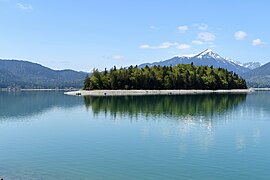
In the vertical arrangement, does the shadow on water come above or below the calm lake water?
above

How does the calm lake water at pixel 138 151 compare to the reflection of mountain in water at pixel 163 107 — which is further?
the reflection of mountain in water at pixel 163 107

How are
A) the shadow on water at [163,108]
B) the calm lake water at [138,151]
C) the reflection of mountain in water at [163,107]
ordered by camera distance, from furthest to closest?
1. the reflection of mountain in water at [163,107]
2. the shadow on water at [163,108]
3. the calm lake water at [138,151]

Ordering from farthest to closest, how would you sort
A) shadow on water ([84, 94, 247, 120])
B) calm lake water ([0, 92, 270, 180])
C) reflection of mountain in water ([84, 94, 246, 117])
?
reflection of mountain in water ([84, 94, 246, 117])
shadow on water ([84, 94, 247, 120])
calm lake water ([0, 92, 270, 180])

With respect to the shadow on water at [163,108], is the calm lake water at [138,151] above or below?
below

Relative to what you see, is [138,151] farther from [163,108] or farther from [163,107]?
[163,107]

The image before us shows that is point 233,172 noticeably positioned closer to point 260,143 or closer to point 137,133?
point 260,143

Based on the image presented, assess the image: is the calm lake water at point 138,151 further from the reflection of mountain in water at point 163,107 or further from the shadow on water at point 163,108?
the reflection of mountain in water at point 163,107

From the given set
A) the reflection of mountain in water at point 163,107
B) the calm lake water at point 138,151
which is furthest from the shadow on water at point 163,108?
the calm lake water at point 138,151

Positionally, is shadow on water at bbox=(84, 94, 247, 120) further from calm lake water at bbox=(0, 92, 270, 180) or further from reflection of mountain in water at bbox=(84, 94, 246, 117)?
calm lake water at bbox=(0, 92, 270, 180)

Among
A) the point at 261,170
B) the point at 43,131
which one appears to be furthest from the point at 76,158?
Result: the point at 43,131

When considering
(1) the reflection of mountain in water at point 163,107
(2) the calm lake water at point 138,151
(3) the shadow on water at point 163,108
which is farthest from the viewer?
(1) the reflection of mountain in water at point 163,107

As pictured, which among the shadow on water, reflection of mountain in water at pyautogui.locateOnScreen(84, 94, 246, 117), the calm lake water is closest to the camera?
the calm lake water

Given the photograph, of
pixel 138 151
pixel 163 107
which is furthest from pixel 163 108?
pixel 138 151

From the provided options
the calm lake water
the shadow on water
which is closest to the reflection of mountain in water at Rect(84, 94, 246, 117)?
the shadow on water
